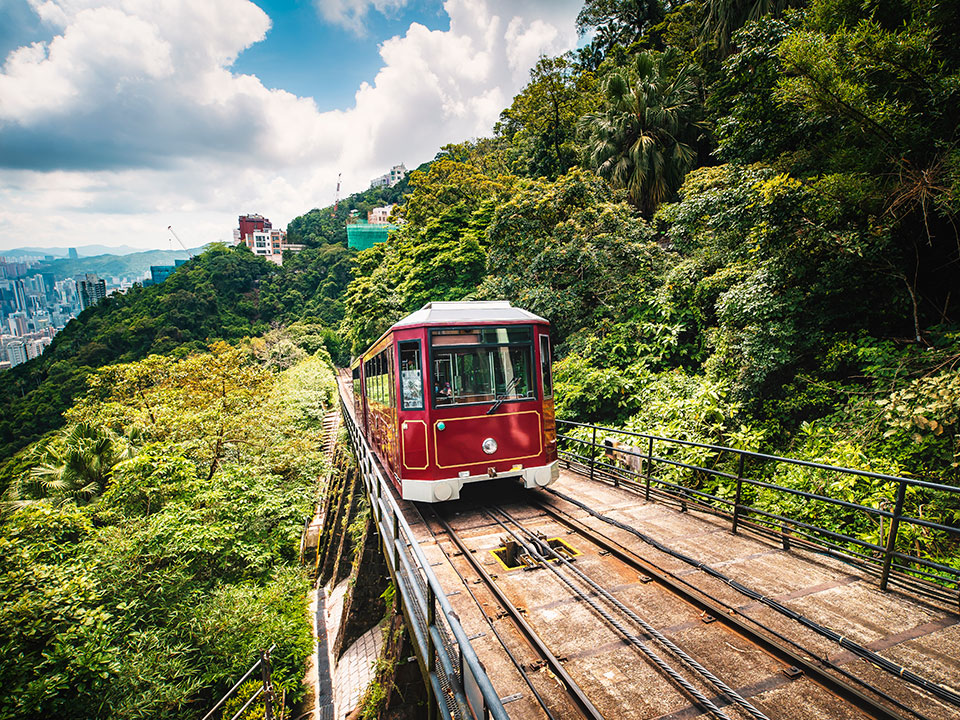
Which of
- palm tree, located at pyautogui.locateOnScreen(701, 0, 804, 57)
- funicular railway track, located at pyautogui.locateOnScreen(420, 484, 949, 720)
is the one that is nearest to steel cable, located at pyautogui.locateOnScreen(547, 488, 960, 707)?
funicular railway track, located at pyautogui.locateOnScreen(420, 484, 949, 720)

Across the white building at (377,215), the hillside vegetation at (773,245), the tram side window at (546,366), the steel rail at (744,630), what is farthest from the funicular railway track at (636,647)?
the white building at (377,215)

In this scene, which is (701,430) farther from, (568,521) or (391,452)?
(391,452)

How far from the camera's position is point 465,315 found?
7219 mm

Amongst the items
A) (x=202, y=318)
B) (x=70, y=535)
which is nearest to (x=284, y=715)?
(x=70, y=535)

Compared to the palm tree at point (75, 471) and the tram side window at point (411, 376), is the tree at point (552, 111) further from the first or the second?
the palm tree at point (75, 471)

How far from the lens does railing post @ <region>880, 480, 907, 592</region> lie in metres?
4.05

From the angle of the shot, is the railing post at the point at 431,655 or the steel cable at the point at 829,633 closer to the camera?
the steel cable at the point at 829,633

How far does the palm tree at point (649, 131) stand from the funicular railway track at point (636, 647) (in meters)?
13.7

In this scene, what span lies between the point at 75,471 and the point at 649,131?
19.2m

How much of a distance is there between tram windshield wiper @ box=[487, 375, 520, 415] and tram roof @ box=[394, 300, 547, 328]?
3.10 ft

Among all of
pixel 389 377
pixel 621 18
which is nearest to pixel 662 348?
pixel 389 377

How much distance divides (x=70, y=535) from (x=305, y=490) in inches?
253

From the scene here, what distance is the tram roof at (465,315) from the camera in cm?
701

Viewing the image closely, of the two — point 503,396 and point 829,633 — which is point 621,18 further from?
point 829,633
